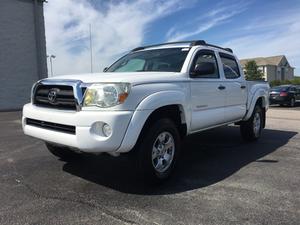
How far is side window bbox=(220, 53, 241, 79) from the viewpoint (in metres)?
6.86

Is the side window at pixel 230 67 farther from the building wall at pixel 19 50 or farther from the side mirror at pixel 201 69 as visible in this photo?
the building wall at pixel 19 50

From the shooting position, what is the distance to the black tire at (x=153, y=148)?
4410 mm

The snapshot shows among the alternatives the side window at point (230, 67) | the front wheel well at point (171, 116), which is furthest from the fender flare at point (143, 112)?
the side window at point (230, 67)

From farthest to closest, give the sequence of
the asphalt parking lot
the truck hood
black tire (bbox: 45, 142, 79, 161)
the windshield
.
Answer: black tire (bbox: 45, 142, 79, 161)
the windshield
the truck hood
the asphalt parking lot

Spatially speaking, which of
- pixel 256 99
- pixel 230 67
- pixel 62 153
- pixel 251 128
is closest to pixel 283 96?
pixel 256 99

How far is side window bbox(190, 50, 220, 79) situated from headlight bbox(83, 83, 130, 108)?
1.62 metres

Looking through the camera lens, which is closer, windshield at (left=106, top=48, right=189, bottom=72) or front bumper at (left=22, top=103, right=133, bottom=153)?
front bumper at (left=22, top=103, right=133, bottom=153)

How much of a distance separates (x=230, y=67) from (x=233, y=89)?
0.58 metres

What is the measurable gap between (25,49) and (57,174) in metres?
17.7

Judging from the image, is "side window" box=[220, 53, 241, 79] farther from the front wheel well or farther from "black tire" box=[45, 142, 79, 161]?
"black tire" box=[45, 142, 79, 161]

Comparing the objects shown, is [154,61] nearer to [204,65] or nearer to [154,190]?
[204,65]

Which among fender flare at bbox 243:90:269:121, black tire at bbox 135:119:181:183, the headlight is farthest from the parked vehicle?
the headlight

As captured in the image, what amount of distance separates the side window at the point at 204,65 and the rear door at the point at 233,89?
0.36 m

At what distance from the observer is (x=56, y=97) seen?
458 cm
